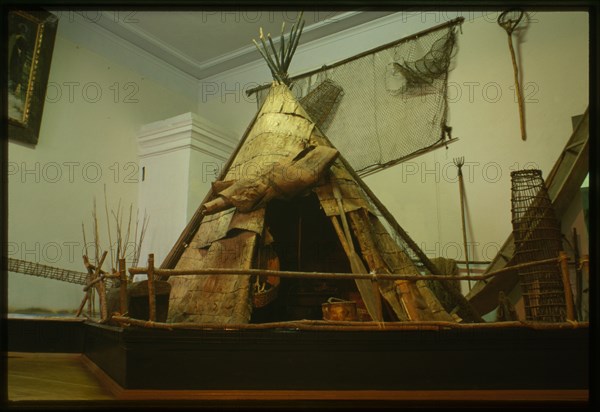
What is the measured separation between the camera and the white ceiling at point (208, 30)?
3.43 m

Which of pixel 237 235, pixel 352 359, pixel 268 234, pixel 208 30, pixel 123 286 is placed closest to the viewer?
pixel 352 359

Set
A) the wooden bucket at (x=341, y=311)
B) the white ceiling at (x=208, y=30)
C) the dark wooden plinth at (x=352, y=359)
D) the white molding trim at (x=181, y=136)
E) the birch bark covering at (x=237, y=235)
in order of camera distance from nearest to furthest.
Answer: the dark wooden plinth at (x=352, y=359), the wooden bucket at (x=341, y=311), the birch bark covering at (x=237, y=235), the white ceiling at (x=208, y=30), the white molding trim at (x=181, y=136)

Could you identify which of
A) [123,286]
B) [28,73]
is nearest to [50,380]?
[123,286]

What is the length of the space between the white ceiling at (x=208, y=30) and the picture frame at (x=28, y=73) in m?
0.37

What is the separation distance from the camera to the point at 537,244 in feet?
11.4

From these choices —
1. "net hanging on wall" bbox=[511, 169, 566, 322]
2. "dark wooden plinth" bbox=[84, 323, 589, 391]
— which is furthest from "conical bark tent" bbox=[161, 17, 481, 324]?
"net hanging on wall" bbox=[511, 169, 566, 322]

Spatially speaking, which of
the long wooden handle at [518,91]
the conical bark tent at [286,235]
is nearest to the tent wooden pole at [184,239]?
the conical bark tent at [286,235]

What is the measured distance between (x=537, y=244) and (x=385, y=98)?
2.12 metres

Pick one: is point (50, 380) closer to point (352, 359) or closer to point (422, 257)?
point (352, 359)

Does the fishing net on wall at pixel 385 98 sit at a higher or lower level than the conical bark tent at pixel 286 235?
higher

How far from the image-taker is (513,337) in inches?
97.7

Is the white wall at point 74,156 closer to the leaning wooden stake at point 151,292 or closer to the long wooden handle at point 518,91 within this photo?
the leaning wooden stake at point 151,292

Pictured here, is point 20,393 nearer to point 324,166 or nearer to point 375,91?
point 324,166

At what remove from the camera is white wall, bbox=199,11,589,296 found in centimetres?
385
